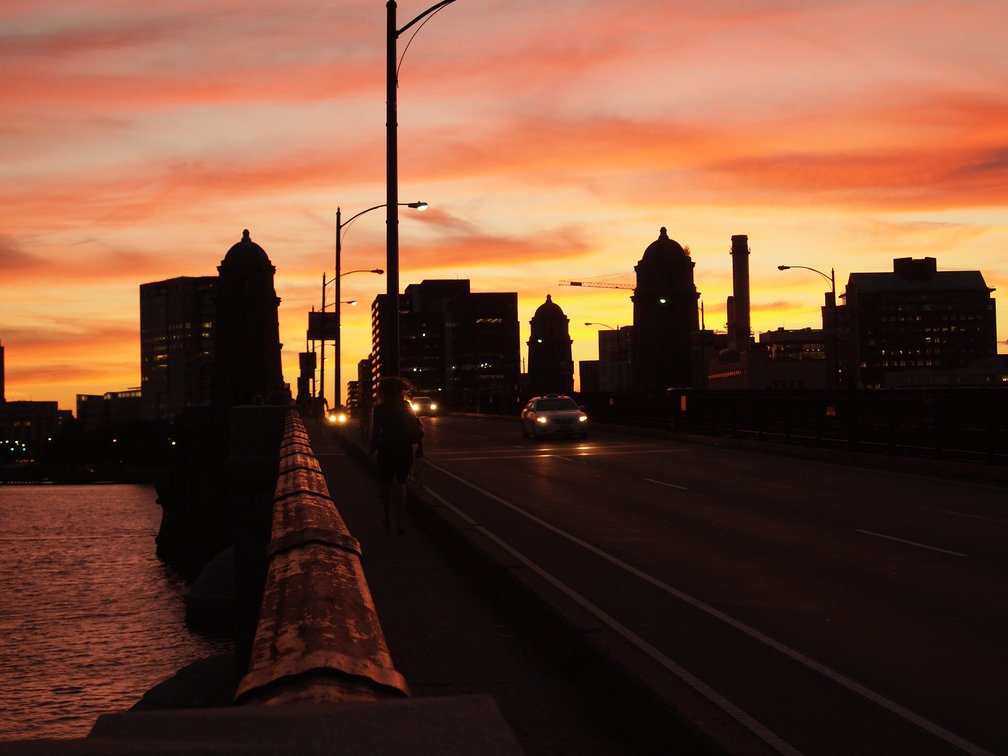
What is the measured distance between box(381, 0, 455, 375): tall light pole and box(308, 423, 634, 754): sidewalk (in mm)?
9956

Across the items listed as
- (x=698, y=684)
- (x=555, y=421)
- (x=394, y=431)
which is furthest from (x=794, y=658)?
(x=555, y=421)

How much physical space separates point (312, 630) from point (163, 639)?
69.1ft

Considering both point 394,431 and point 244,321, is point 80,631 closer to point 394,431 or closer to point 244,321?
point 394,431

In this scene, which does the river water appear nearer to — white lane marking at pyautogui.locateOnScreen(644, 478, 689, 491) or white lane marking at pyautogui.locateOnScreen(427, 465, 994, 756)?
white lane marking at pyautogui.locateOnScreen(427, 465, 994, 756)

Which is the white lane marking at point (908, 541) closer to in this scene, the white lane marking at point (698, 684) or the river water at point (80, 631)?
the white lane marking at point (698, 684)

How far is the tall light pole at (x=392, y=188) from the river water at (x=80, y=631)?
24.1 ft

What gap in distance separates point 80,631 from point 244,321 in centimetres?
15717

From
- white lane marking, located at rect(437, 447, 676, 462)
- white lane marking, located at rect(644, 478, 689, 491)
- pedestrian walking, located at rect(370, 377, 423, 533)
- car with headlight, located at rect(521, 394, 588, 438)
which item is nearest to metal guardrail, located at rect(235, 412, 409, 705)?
pedestrian walking, located at rect(370, 377, 423, 533)

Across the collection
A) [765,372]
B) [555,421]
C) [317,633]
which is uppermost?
[765,372]

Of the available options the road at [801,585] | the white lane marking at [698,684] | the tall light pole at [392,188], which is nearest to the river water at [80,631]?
the white lane marking at [698,684]

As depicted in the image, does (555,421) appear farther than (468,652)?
Yes

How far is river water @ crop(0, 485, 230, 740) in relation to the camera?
49.1 ft

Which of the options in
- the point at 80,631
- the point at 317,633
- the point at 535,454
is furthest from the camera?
the point at 535,454

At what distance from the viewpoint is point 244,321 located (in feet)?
581
